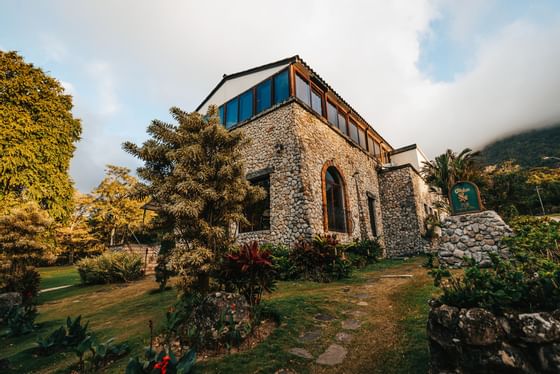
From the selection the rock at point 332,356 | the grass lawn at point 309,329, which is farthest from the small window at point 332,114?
the rock at point 332,356

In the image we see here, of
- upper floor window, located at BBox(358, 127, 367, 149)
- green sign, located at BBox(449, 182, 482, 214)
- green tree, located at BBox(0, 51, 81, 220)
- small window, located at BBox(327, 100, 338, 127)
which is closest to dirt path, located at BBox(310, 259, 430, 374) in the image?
green sign, located at BBox(449, 182, 482, 214)

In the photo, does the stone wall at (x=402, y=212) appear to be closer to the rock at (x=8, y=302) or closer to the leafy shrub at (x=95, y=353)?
the leafy shrub at (x=95, y=353)

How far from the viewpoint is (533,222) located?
715 cm

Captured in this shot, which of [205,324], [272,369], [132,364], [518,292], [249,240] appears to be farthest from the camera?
[249,240]

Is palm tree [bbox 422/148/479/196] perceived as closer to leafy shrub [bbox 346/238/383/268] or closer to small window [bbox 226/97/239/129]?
leafy shrub [bbox 346/238/383/268]

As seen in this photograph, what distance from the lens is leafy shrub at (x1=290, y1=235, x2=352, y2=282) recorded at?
815cm

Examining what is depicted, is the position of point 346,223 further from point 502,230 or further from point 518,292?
point 518,292

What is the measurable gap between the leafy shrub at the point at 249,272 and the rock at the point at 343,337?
1527 mm

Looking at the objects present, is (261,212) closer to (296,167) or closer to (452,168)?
(296,167)

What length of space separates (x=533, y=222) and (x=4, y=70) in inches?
945

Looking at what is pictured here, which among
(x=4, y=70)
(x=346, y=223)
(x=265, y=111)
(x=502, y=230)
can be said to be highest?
(x=4, y=70)

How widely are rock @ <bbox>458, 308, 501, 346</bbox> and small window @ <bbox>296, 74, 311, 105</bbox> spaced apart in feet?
36.2

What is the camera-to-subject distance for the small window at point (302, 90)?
1207 centimetres

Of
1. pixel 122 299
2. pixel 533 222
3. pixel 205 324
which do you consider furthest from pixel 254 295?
pixel 533 222
